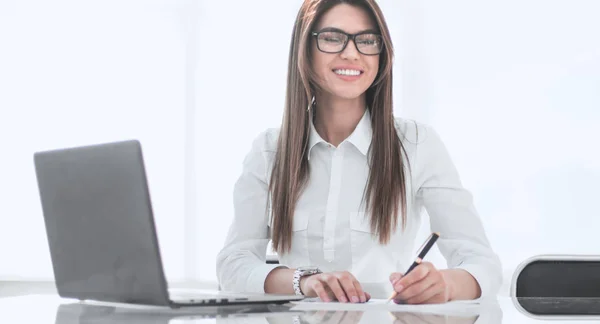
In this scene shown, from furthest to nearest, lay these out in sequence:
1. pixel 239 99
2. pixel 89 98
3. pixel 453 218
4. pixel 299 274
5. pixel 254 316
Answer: pixel 89 98 < pixel 239 99 < pixel 453 218 < pixel 299 274 < pixel 254 316

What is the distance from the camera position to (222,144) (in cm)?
536

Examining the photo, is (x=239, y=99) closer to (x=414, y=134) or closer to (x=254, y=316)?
(x=414, y=134)

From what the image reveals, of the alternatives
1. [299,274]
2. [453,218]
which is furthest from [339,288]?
[453,218]

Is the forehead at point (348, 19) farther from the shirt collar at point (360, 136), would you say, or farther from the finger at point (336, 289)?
the finger at point (336, 289)

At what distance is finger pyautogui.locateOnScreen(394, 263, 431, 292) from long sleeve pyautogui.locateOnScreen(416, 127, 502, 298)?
1.06 feet

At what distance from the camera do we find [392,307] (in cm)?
121

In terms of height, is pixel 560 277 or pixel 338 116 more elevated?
pixel 338 116

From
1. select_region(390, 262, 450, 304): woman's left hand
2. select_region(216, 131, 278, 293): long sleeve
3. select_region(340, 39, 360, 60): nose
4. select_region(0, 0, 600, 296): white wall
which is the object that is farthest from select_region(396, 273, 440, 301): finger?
select_region(0, 0, 600, 296): white wall

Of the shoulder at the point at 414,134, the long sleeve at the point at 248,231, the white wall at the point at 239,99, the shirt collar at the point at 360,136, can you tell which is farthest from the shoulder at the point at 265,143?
the white wall at the point at 239,99

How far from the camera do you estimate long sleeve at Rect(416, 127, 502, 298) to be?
1.68 meters

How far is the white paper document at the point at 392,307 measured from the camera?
45.6 inches

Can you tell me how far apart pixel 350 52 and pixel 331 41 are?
7 cm

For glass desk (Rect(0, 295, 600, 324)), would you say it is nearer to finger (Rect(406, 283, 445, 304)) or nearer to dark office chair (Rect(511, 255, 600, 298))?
finger (Rect(406, 283, 445, 304))

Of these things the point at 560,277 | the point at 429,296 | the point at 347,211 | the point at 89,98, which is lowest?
the point at 89,98
